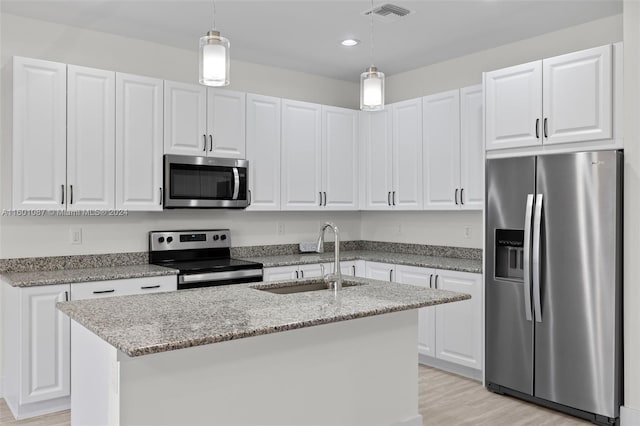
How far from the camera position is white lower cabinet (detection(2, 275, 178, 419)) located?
328cm

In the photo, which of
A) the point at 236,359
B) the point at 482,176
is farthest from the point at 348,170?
the point at 236,359

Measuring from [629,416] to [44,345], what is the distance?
363cm

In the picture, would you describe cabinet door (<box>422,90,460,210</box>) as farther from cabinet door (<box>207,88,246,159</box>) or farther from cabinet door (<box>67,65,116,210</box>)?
cabinet door (<box>67,65,116,210</box>)

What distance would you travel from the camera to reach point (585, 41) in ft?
12.8

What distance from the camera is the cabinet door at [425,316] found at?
4.33m

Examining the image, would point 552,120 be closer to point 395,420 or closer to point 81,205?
point 395,420

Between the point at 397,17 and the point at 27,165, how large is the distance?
267cm

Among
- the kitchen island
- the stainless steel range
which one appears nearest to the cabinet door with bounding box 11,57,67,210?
the stainless steel range

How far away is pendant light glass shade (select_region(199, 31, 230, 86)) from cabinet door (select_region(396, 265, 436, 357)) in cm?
277

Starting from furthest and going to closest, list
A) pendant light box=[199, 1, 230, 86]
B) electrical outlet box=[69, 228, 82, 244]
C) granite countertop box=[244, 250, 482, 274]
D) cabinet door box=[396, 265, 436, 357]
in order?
cabinet door box=[396, 265, 436, 357], granite countertop box=[244, 250, 482, 274], electrical outlet box=[69, 228, 82, 244], pendant light box=[199, 1, 230, 86]

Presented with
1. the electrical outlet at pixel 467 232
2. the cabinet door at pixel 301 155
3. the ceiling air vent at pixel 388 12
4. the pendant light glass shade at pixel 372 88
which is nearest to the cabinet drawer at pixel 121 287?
the cabinet door at pixel 301 155

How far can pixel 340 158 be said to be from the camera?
5.15 m

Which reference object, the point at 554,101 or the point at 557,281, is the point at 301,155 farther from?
the point at 557,281

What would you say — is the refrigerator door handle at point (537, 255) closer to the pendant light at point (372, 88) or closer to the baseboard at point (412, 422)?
the baseboard at point (412, 422)
